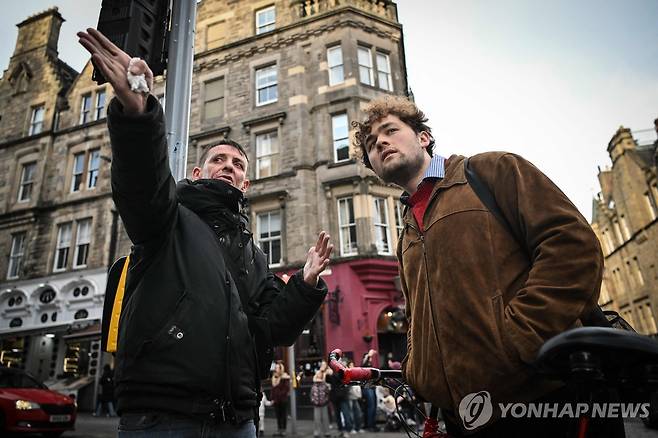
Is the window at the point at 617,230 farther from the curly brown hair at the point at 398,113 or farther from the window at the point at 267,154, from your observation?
the curly brown hair at the point at 398,113

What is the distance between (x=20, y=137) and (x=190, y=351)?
94.1 feet

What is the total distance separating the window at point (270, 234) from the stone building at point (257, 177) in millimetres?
54

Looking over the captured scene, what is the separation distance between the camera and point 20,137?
23.5 m

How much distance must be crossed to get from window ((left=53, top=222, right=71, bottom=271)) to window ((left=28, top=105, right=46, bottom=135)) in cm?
708

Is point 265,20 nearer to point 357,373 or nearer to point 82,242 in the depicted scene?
point 82,242

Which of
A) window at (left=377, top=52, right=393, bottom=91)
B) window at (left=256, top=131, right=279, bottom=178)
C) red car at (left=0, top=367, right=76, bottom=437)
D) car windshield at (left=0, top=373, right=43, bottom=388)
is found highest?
window at (left=377, top=52, right=393, bottom=91)

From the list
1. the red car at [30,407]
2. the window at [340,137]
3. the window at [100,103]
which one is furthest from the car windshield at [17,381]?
the window at [100,103]

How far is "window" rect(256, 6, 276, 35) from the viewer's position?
20516 mm

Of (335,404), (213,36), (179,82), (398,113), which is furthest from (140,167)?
(213,36)

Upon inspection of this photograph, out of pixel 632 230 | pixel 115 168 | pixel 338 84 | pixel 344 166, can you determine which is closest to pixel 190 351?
pixel 115 168

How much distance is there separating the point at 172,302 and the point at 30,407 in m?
9.24

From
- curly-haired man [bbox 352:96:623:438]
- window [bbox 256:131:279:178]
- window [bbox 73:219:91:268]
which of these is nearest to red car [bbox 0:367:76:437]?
curly-haired man [bbox 352:96:623:438]

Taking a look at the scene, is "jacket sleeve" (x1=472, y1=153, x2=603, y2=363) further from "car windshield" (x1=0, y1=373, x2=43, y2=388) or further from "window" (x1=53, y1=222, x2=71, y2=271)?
"window" (x1=53, y1=222, x2=71, y2=271)

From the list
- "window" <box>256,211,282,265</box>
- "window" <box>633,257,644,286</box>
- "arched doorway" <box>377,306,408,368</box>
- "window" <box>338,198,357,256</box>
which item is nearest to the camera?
"arched doorway" <box>377,306,408,368</box>
